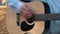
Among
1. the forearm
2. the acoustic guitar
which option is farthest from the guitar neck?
the forearm

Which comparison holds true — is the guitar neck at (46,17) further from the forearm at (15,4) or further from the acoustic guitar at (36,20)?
the forearm at (15,4)

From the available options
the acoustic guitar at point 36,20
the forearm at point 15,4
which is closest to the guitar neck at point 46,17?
the acoustic guitar at point 36,20

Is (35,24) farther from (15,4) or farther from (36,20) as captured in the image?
(15,4)

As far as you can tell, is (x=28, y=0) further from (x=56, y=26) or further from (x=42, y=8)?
(x=56, y=26)

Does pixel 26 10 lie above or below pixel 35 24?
above

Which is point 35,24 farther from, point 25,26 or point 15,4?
point 15,4

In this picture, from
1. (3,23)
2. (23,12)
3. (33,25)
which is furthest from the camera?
(3,23)

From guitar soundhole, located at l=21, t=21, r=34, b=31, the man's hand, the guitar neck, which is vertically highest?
the man's hand

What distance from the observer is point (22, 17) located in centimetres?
118

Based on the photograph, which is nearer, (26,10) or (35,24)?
(26,10)

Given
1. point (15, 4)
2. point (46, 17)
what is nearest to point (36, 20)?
point (46, 17)

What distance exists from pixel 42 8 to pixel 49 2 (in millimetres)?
74

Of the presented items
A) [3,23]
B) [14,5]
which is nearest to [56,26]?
[14,5]

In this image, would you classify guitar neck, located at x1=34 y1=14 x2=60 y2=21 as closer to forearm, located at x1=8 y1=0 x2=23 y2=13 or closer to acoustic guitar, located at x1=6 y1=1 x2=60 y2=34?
acoustic guitar, located at x1=6 y1=1 x2=60 y2=34
